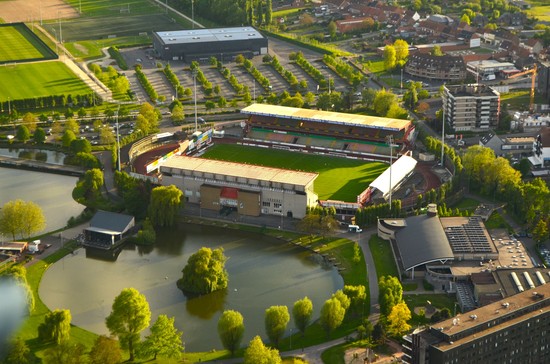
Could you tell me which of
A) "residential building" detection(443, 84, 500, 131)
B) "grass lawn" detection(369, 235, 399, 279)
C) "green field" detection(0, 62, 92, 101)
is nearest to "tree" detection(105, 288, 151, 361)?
"grass lawn" detection(369, 235, 399, 279)

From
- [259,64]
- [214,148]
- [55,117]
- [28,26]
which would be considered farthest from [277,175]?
[28,26]

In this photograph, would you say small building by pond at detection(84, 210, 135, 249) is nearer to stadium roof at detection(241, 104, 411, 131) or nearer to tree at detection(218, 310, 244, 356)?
tree at detection(218, 310, 244, 356)

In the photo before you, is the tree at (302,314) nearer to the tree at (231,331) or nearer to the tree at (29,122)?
the tree at (231,331)

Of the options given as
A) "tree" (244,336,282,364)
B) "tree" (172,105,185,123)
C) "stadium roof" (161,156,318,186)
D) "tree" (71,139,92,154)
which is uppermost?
"tree" (172,105,185,123)

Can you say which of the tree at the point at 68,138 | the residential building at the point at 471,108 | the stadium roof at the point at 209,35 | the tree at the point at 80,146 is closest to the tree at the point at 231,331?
the tree at the point at 80,146

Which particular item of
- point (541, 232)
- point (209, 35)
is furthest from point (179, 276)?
point (209, 35)

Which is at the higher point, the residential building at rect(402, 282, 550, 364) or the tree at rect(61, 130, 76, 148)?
the tree at rect(61, 130, 76, 148)

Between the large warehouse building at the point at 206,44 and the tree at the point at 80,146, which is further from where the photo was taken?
the large warehouse building at the point at 206,44
